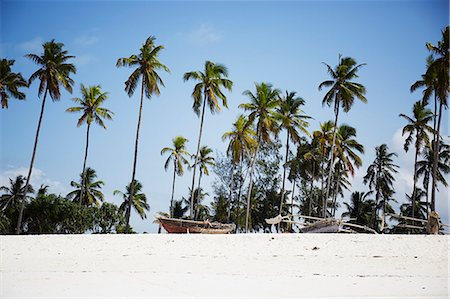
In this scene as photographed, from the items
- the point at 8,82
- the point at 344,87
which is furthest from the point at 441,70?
the point at 8,82

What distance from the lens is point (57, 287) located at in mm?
7832

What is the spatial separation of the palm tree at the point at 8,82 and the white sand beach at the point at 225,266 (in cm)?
1466

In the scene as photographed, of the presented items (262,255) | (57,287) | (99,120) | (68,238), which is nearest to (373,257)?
(262,255)

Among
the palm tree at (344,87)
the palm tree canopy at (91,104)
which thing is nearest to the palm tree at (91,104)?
the palm tree canopy at (91,104)

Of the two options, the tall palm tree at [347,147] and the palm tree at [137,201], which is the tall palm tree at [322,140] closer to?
the tall palm tree at [347,147]

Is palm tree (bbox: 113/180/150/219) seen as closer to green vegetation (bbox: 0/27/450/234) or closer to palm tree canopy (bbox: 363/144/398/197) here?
green vegetation (bbox: 0/27/450/234)

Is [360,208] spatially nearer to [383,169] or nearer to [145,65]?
[383,169]

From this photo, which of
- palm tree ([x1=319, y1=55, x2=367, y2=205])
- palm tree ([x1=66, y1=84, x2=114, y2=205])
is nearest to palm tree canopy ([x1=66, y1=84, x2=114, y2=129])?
palm tree ([x1=66, y1=84, x2=114, y2=205])

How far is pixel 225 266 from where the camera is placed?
434 inches

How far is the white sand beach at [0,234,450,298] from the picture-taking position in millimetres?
7688

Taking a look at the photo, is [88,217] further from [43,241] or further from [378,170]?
[378,170]

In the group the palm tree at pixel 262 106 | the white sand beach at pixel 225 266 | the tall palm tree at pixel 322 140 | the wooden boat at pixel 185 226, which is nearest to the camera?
the white sand beach at pixel 225 266

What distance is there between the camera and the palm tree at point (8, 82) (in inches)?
1087

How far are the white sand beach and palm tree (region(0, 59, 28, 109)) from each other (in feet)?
48.1
